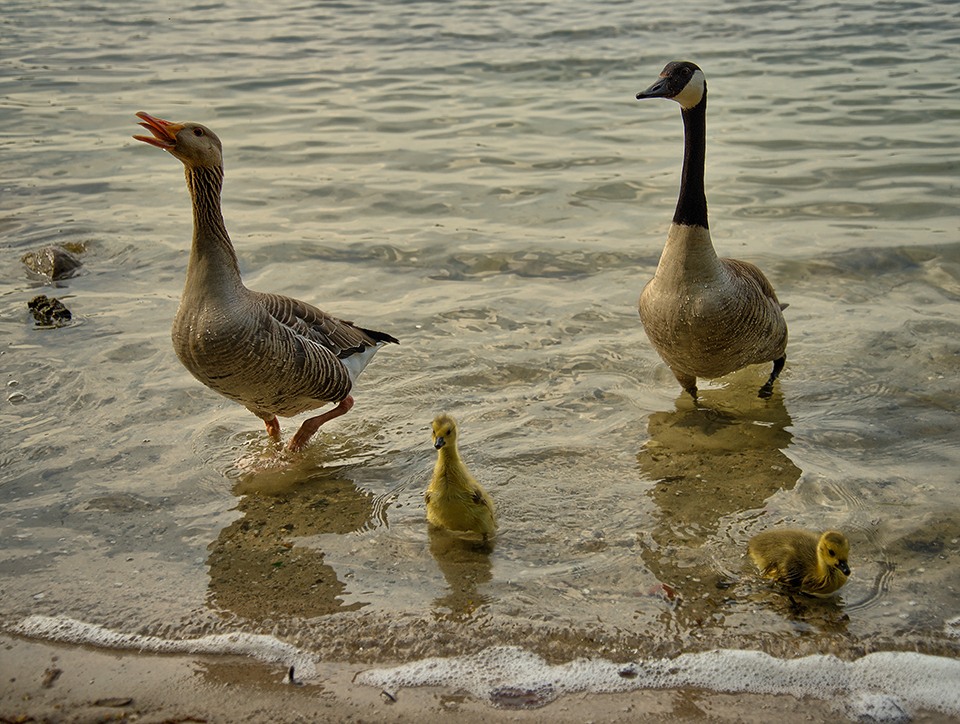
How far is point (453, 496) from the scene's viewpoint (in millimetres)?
4613

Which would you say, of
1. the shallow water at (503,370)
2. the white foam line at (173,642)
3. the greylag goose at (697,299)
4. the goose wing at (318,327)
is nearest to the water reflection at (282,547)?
the shallow water at (503,370)

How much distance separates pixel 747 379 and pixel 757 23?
15352mm

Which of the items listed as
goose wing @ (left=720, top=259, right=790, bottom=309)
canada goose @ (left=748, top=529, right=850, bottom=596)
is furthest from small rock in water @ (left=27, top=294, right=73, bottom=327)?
canada goose @ (left=748, top=529, right=850, bottom=596)

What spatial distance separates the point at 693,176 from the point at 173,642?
460 cm

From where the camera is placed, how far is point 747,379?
7125 mm

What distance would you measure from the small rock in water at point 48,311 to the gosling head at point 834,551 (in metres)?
6.69

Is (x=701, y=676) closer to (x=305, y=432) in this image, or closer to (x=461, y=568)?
(x=461, y=568)

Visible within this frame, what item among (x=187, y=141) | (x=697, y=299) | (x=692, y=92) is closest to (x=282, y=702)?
(x=187, y=141)

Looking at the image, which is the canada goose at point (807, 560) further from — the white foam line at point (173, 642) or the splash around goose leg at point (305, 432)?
the splash around goose leg at point (305, 432)

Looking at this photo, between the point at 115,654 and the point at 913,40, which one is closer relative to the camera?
the point at 115,654

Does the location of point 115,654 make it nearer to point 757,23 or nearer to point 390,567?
point 390,567

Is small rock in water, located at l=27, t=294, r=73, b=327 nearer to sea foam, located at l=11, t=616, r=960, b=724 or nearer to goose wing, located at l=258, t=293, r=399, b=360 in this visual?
goose wing, located at l=258, t=293, r=399, b=360

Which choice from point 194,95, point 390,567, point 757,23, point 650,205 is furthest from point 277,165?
point 757,23

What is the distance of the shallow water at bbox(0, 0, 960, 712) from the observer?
427 centimetres
